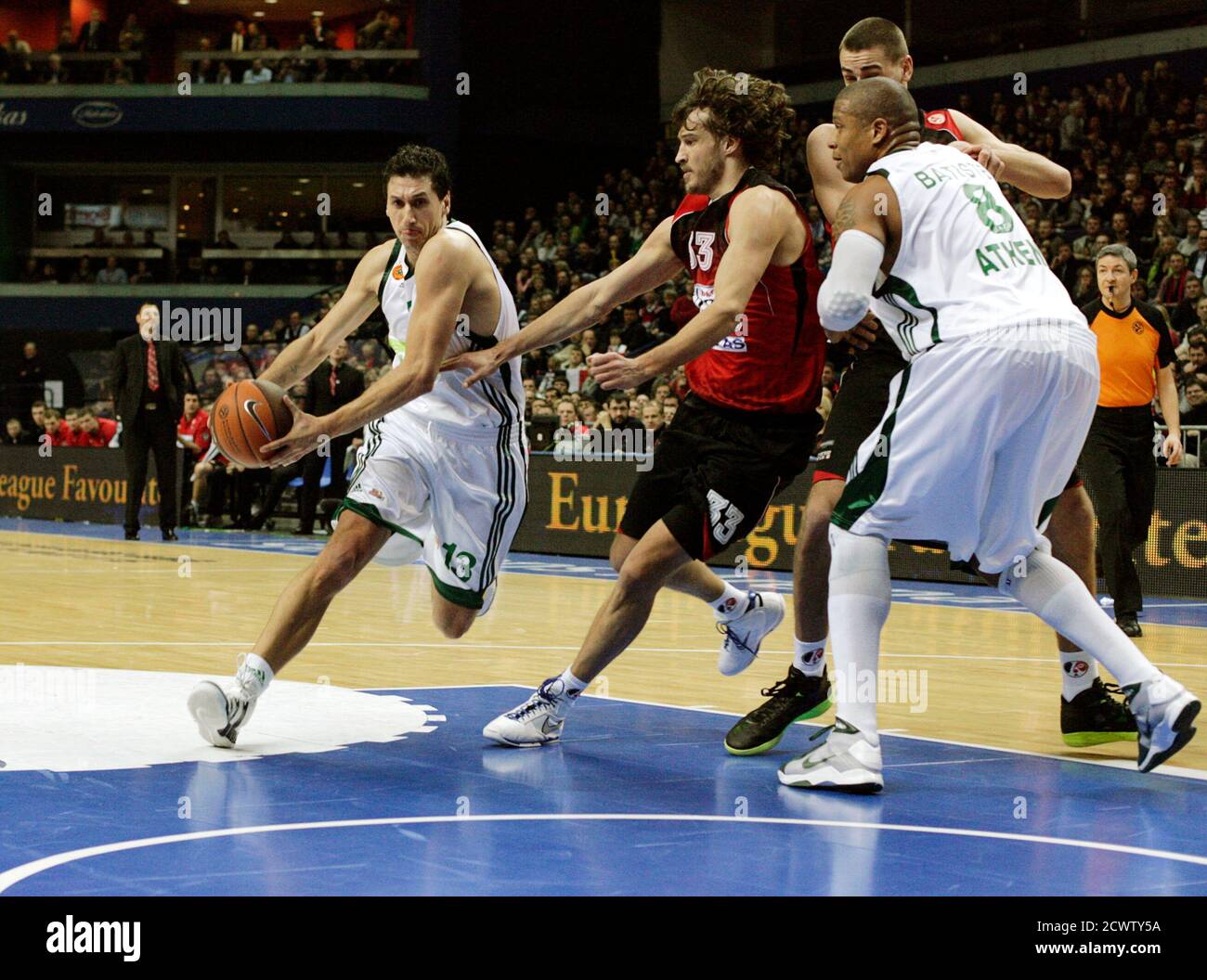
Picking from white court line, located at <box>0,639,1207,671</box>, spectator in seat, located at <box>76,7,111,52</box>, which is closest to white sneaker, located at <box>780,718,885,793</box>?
white court line, located at <box>0,639,1207,671</box>

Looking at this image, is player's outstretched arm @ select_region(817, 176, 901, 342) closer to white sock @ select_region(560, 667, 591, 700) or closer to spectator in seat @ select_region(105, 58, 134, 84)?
white sock @ select_region(560, 667, 591, 700)

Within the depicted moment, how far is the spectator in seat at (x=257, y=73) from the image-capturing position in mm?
30359

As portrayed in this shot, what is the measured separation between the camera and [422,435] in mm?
5352

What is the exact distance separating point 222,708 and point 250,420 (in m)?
0.88

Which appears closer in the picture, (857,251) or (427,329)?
(857,251)

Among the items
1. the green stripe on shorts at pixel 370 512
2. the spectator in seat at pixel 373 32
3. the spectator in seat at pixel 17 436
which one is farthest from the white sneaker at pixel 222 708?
the spectator in seat at pixel 373 32

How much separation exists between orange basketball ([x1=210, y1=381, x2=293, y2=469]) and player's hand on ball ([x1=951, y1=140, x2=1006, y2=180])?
2.18 metres

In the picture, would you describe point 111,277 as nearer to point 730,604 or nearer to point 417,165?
point 417,165

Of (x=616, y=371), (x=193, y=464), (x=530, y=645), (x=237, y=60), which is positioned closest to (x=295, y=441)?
(x=616, y=371)

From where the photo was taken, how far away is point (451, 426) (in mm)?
5402

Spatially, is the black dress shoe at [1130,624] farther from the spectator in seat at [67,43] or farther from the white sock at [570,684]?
the spectator in seat at [67,43]

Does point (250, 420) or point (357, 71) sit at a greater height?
point (357, 71)
